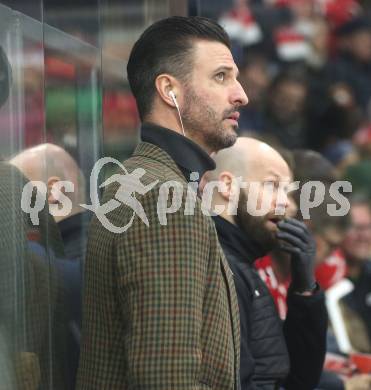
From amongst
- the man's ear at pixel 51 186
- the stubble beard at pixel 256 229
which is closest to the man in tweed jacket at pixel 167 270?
the man's ear at pixel 51 186

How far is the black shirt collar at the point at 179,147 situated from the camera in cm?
293

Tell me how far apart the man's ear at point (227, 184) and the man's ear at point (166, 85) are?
2.69ft

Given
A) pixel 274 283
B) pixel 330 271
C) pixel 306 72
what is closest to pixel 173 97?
pixel 274 283

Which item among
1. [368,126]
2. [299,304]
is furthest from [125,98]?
[368,126]

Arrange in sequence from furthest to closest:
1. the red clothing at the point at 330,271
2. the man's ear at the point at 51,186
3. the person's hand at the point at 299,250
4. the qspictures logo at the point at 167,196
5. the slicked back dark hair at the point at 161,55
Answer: the red clothing at the point at 330,271 < the person's hand at the point at 299,250 < the man's ear at the point at 51,186 < the slicked back dark hair at the point at 161,55 < the qspictures logo at the point at 167,196

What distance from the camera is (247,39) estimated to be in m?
8.57

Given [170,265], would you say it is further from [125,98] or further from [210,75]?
[125,98]

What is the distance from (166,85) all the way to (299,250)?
3.09 ft

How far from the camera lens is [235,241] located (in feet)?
11.8

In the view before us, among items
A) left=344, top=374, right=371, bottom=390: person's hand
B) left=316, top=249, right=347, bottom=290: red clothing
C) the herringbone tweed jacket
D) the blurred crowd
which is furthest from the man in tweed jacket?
the blurred crowd

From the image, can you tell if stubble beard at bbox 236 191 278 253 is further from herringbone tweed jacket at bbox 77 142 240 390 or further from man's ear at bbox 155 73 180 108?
herringbone tweed jacket at bbox 77 142 240 390

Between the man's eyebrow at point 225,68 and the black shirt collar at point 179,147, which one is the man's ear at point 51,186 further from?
the man's eyebrow at point 225,68

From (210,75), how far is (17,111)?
1.78 feet

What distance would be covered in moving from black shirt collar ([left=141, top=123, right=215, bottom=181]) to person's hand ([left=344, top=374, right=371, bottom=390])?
2.13m
